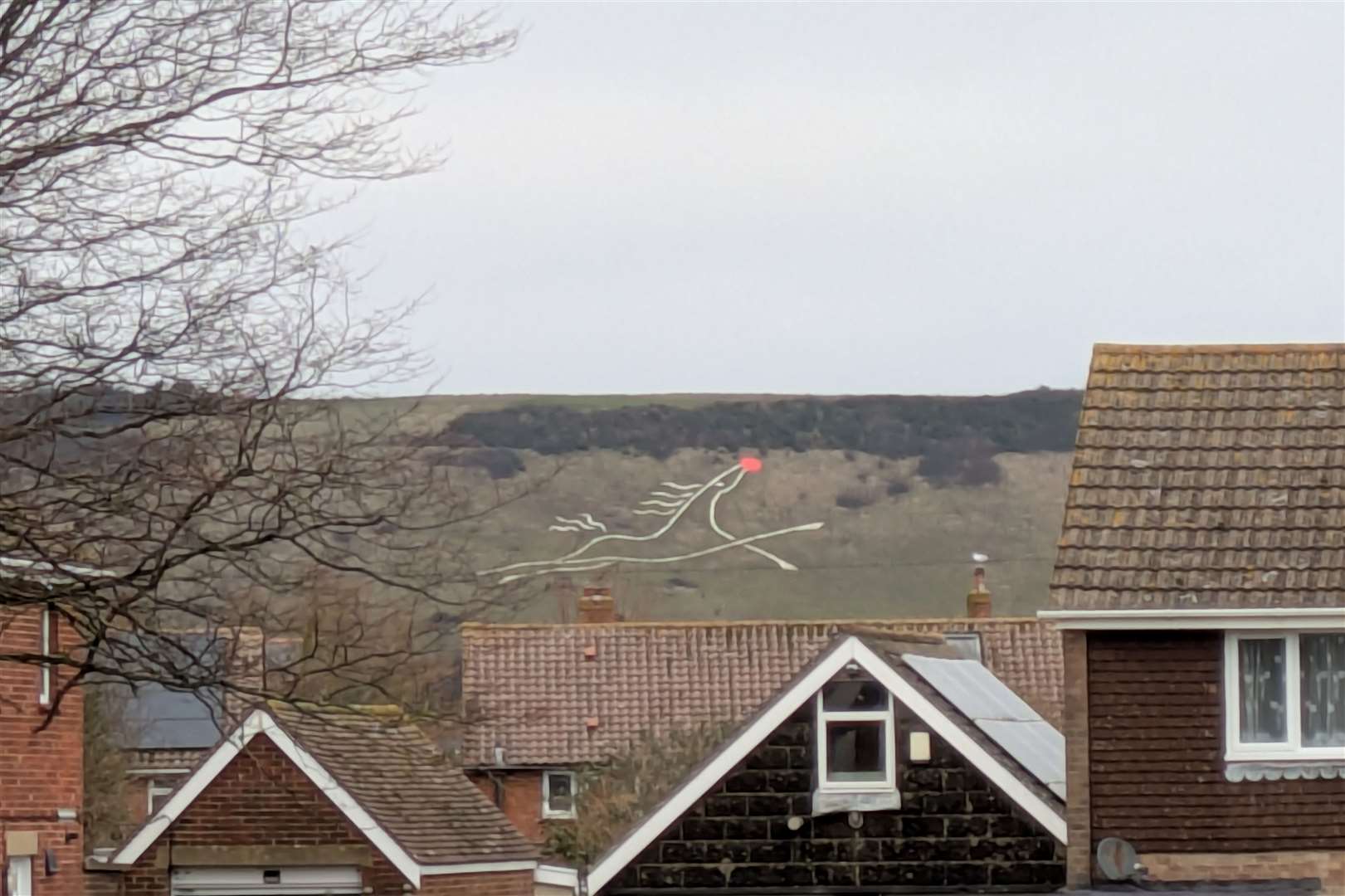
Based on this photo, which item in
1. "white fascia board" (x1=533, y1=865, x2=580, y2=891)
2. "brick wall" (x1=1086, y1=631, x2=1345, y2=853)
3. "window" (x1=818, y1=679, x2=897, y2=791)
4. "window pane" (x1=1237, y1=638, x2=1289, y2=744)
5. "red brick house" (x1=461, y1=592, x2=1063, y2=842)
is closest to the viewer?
"brick wall" (x1=1086, y1=631, x2=1345, y2=853)

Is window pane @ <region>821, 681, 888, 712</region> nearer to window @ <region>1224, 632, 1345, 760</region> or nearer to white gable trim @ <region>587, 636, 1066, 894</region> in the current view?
white gable trim @ <region>587, 636, 1066, 894</region>

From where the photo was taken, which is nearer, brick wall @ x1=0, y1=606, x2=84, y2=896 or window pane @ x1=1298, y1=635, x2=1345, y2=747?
window pane @ x1=1298, y1=635, x2=1345, y2=747

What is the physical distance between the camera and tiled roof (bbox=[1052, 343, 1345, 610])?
21.5m

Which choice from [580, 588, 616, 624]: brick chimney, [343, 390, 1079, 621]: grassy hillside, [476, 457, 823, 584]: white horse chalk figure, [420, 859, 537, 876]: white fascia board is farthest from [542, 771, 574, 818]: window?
[343, 390, 1079, 621]: grassy hillside

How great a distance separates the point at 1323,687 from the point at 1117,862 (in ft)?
7.35

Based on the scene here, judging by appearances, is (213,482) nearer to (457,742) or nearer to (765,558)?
(457,742)

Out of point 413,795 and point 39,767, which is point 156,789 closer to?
point 413,795

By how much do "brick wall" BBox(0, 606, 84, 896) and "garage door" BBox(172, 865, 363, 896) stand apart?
2.48m

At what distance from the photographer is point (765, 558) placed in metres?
129

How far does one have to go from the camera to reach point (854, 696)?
81.9 feet

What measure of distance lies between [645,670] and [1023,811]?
2817 cm

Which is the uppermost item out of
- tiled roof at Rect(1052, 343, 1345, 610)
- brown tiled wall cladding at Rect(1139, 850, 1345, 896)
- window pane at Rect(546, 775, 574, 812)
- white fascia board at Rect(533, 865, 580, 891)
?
tiled roof at Rect(1052, 343, 1345, 610)

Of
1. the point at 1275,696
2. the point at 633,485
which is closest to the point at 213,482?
the point at 1275,696

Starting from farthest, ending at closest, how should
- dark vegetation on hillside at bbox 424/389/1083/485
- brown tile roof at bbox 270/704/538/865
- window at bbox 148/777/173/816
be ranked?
dark vegetation on hillside at bbox 424/389/1083/485 < window at bbox 148/777/173/816 < brown tile roof at bbox 270/704/538/865
